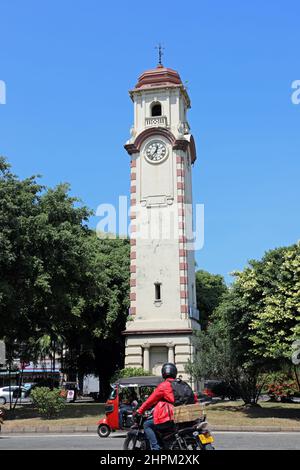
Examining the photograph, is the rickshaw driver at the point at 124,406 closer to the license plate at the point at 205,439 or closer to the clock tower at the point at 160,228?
the license plate at the point at 205,439

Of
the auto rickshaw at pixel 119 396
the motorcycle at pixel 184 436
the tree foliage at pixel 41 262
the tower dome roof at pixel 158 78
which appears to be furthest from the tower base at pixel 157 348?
the motorcycle at pixel 184 436

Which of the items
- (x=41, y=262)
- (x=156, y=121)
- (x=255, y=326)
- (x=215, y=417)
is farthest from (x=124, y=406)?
(x=156, y=121)

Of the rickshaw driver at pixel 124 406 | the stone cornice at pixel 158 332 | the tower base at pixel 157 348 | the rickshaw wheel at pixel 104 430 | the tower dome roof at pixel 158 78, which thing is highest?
the tower dome roof at pixel 158 78

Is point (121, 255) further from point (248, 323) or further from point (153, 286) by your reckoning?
point (248, 323)

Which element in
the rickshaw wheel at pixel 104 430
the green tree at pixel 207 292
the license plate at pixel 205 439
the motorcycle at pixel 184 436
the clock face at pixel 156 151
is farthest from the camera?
the green tree at pixel 207 292

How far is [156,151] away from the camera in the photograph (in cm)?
3659

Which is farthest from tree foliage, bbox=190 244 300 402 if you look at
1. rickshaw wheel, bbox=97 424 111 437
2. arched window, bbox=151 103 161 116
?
arched window, bbox=151 103 161 116

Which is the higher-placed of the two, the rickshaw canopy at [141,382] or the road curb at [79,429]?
the rickshaw canopy at [141,382]

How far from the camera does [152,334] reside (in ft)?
110

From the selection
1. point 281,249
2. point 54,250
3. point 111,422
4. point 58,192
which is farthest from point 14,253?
point 281,249

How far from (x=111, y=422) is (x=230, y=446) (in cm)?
479

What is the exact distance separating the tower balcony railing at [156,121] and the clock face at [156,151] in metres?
1.22

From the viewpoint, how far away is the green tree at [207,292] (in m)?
46.2

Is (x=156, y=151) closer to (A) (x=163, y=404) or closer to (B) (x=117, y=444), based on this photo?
(B) (x=117, y=444)
